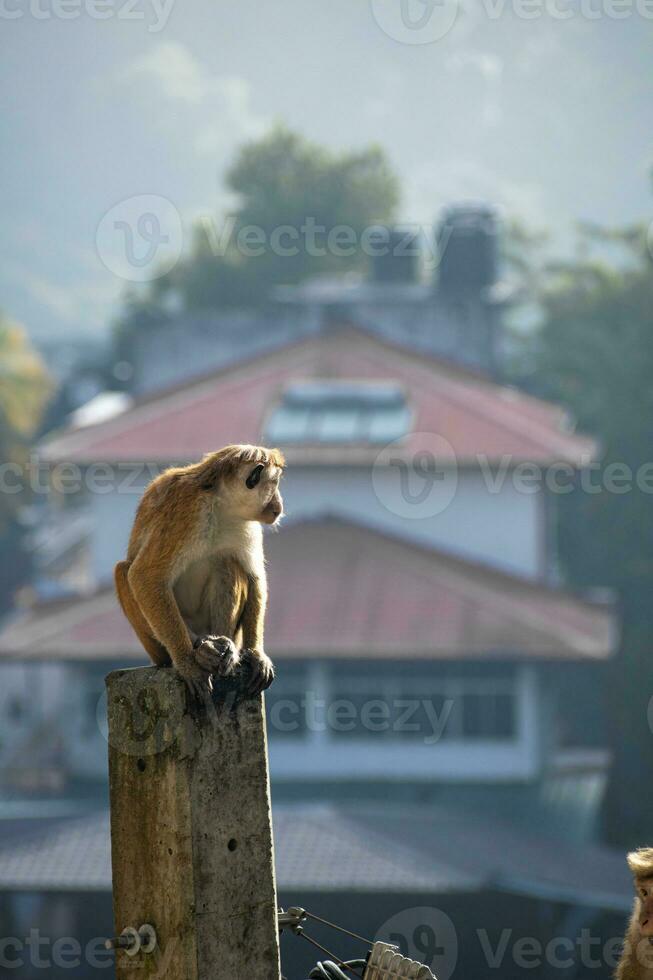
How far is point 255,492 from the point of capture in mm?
6578

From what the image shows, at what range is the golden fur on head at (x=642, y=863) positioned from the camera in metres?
5.40

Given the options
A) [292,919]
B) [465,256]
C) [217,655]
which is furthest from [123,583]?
[465,256]

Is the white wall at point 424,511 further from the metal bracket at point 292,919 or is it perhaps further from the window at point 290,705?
the metal bracket at point 292,919

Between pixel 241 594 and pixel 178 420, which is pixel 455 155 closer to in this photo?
pixel 178 420

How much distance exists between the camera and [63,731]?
36.4m

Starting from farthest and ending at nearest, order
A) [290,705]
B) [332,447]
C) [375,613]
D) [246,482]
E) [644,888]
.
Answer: [332,447] < [375,613] < [290,705] < [246,482] < [644,888]

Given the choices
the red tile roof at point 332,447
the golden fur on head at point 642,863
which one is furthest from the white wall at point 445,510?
the golden fur on head at point 642,863

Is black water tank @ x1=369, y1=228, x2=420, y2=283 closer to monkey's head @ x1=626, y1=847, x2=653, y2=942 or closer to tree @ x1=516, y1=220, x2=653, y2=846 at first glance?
tree @ x1=516, y1=220, x2=653, y2=846

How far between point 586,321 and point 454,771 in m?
18.9

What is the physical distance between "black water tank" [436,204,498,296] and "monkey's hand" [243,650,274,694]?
40.3 meters

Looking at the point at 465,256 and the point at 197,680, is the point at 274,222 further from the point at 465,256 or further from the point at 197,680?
the point at 197,680

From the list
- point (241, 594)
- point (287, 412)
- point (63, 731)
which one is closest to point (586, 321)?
point (287, 412)

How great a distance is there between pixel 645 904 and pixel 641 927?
8cm

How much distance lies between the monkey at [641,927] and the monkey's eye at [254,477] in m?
2.04
